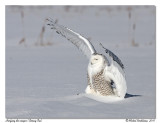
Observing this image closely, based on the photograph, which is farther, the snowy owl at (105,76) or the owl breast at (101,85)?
the owl breast at (101,85)

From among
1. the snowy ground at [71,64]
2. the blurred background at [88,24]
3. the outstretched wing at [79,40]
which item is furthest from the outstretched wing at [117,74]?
the blurred background at [88,24]

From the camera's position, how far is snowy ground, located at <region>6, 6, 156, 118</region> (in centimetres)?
535

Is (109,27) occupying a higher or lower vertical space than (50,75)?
higher

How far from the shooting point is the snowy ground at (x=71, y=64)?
5.35m

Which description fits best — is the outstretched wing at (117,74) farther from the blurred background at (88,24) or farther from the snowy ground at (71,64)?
the blurred background at (88,24)

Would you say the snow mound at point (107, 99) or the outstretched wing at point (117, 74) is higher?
the outstretched wing at point (117, 74)

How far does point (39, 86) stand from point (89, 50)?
1194 mm

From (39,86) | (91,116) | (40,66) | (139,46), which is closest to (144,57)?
(139,46)

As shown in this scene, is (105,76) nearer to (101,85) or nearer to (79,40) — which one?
(101,85)

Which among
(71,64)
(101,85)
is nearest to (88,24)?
(71,64)

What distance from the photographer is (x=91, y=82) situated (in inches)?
222

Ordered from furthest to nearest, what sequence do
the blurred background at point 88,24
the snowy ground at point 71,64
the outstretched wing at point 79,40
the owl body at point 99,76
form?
the blurred background at point 88,24
the outstretched wing at point 79,40
the owl body at point 99,76
the snowy ground at point 71,64

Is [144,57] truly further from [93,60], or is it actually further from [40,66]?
[93,60]
